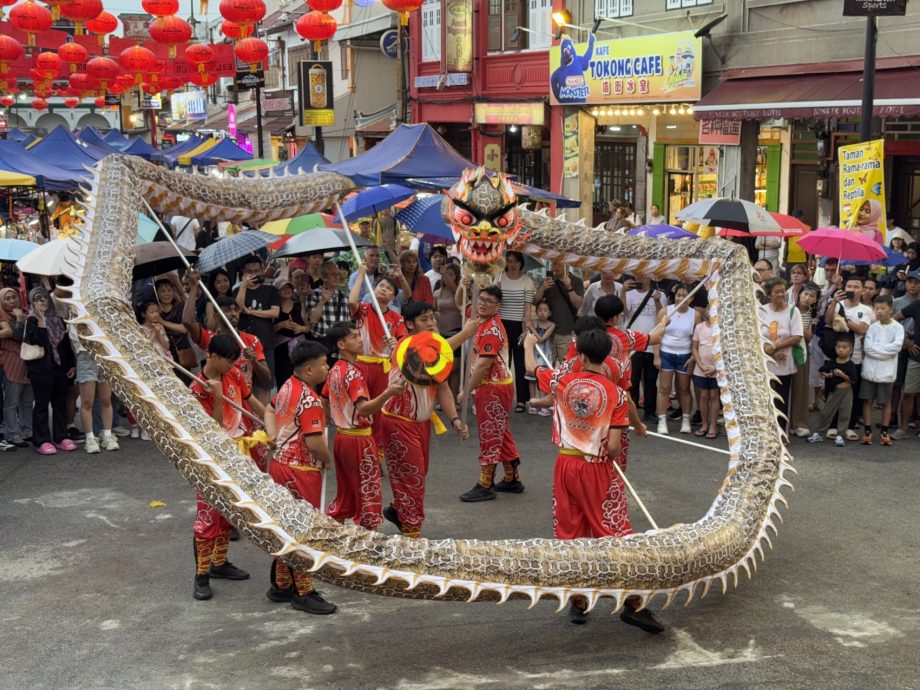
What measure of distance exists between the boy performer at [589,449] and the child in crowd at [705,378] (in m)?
4.02

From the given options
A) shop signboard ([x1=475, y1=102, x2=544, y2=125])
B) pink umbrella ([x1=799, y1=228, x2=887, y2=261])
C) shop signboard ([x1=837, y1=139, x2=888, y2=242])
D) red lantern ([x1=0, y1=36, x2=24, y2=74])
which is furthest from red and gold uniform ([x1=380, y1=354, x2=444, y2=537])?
shop signboard ([x1=475, y1=102, x2=544, y2=125])

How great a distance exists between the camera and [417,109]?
27875mm

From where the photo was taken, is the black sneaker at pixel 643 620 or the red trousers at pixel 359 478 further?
the red trousers at pixel 359 478

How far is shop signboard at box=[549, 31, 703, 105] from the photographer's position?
18.7 meters

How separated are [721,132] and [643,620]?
13751 millimetres

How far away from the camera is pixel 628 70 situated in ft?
65.7

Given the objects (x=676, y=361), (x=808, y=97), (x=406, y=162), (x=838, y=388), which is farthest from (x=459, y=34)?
(x=838, y=388)

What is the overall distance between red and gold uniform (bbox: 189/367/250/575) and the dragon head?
172cm

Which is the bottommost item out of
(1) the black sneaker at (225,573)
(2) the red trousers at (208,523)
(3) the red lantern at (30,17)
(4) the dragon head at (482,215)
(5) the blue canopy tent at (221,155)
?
(1) the black sneaker at (225,573)

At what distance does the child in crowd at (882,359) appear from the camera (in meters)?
9.75

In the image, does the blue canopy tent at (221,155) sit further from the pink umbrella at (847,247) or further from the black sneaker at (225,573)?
the black sneaker at (225,573)

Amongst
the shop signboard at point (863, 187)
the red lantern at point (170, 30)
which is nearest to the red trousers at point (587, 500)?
the shop signboard at point (863, 187)

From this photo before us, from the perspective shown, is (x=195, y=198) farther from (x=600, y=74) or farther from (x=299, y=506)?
(x=600, y=74)

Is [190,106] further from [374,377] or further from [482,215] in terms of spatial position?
[482,215]
